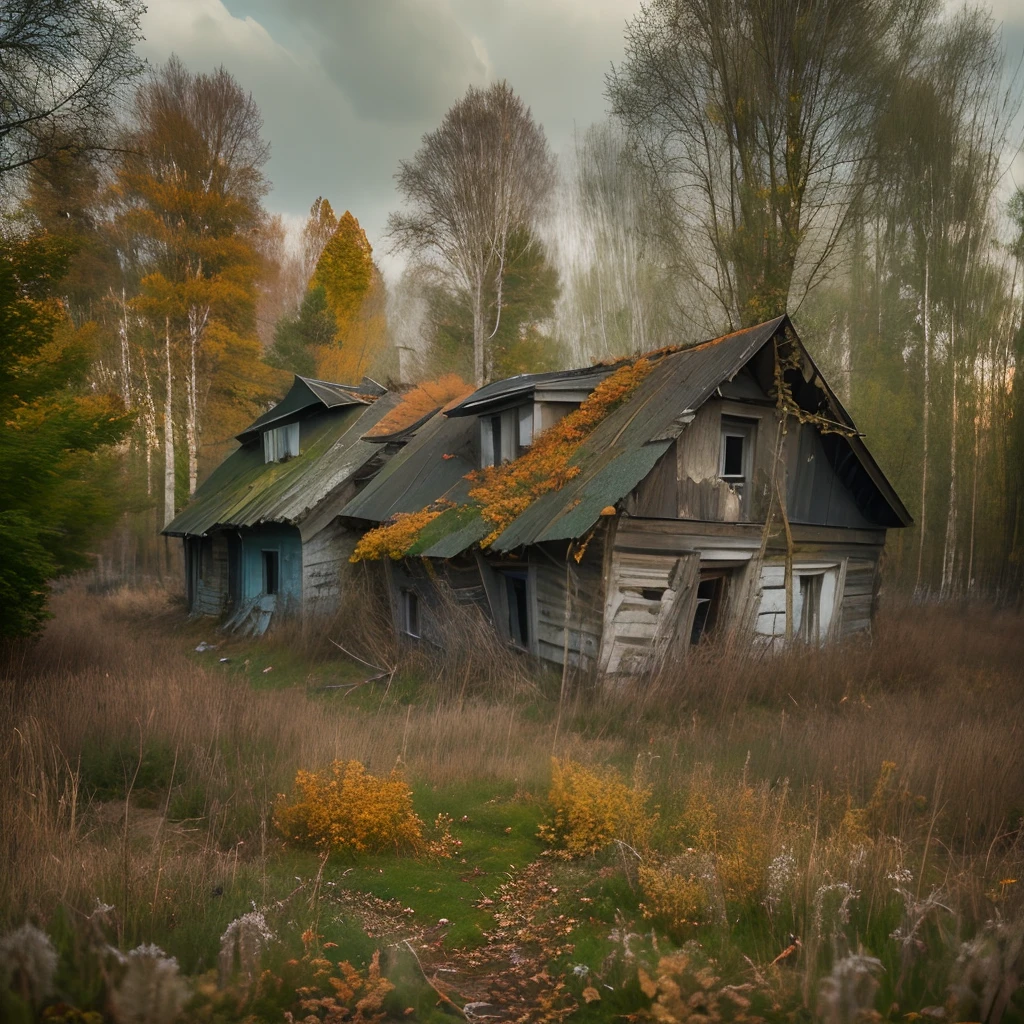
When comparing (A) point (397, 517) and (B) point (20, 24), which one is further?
(A) point (397, 517)

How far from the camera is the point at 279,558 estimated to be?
19750mm

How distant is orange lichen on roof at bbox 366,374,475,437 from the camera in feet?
69.8

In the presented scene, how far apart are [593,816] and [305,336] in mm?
31625

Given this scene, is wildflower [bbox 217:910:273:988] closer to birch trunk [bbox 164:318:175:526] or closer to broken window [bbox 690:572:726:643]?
broken window [bbox 690:572:726:643]

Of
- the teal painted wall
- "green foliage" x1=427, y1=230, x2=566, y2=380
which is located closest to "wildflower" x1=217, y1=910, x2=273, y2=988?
the teal painted wall

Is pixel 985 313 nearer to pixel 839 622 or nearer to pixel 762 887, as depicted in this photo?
pixel 839 622

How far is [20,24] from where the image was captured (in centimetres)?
952

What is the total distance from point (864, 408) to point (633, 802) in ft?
75.3

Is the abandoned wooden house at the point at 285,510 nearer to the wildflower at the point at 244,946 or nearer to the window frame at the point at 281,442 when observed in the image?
the window frame at the point at 281,442

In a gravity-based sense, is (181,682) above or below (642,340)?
below

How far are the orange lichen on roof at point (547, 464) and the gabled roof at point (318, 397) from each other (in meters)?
8.49

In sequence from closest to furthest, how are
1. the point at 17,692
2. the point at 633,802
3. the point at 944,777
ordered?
the point at 633,802, the point at 944,777, the point at 17,692

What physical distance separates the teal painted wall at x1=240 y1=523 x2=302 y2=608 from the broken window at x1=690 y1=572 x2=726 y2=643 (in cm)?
984

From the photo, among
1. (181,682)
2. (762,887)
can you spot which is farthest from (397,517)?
(762,887)
